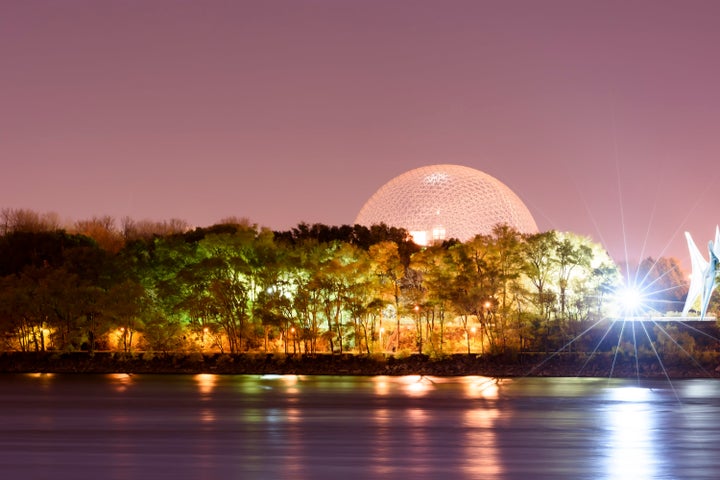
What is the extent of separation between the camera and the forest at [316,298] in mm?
86875

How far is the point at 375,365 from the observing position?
87062 mm

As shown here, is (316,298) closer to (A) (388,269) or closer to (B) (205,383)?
(A) (388,269)

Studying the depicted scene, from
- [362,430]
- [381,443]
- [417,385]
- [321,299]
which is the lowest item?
[381,443]

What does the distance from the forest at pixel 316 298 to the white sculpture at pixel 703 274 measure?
20.8 feet

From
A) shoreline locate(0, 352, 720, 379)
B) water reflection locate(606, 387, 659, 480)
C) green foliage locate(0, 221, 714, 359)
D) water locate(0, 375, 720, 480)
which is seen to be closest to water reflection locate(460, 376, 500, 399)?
water locate(0, 375, 720, 480)

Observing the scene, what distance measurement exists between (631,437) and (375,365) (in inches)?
1628

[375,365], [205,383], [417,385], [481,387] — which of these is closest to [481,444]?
[481,387]

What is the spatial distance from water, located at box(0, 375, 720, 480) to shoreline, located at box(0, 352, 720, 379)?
15.6ft

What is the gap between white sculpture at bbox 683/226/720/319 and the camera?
88.8 meters

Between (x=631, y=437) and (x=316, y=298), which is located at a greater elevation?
(x=316, y=298)

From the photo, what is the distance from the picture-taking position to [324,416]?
56375 millimetres

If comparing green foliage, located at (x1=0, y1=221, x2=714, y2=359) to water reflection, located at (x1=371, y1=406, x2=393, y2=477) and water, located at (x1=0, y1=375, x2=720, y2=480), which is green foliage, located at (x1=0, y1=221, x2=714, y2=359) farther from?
water reflection, located at (x1=371, y1=406, x2=393, y2=477)

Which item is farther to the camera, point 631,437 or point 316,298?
point 316,298

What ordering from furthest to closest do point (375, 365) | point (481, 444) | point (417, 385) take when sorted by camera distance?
point (375, 365)
point (417, 385)
point (481, 444)
